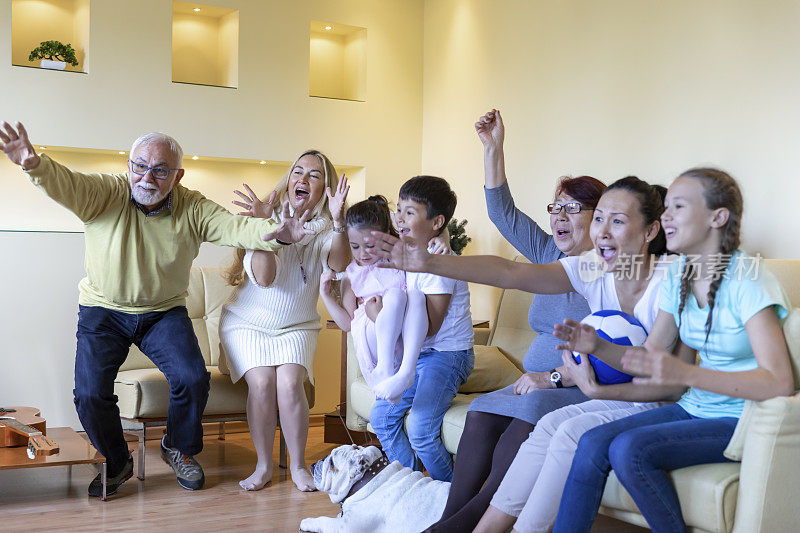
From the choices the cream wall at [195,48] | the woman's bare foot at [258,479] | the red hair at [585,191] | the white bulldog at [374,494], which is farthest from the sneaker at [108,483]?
the cream wall at [195,48]

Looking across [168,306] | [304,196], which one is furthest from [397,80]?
[168,306]

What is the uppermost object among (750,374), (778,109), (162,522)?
(778,109)

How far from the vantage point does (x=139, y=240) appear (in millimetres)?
3400

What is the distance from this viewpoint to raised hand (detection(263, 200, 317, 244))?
10.9 ft

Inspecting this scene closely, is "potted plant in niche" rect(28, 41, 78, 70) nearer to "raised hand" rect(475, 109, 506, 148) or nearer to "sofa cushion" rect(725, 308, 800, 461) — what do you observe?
"raised hand" rect(475, 109, 506, 148)

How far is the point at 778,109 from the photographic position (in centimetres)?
331

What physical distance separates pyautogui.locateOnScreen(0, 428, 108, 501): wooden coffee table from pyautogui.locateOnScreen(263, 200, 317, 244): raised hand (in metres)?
1.05

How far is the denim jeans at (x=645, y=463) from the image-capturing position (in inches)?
79.8

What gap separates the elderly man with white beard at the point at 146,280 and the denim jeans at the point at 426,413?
2.60 feet

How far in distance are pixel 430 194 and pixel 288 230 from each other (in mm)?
680

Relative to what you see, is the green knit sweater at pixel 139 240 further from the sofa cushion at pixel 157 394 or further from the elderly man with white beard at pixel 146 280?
the sofa cushion at pixel 157 394

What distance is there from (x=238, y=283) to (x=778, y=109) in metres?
2.32

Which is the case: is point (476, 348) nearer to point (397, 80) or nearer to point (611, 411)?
point (611, 411)

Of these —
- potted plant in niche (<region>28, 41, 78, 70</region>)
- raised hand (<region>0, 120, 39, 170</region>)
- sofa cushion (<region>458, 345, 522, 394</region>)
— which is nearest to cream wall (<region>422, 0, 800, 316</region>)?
sofa cushion (<region>458, 345, 522, 394</region>)
